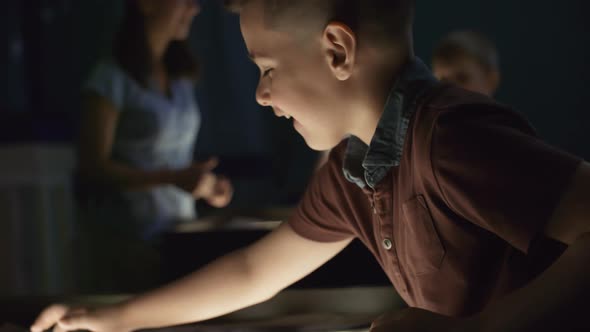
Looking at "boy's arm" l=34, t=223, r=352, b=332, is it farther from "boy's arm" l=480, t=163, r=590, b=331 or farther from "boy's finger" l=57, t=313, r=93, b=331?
"boy's arm" l=480, t=163, r=590, b=331

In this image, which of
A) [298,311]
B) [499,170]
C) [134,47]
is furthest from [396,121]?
[134,47]

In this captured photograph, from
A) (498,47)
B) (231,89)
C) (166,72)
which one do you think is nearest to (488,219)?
(166,72)

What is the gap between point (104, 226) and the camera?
5.14ft

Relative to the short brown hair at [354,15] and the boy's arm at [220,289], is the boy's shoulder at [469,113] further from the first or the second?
the boy's arm at [220,289]

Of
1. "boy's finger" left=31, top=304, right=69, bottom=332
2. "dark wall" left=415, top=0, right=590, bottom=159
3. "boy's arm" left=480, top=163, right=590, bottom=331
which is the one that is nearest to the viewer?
"boy's arm" left=480, top=163, right=590, bottom=331

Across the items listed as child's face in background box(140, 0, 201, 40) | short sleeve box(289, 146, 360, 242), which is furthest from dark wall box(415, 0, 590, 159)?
short sleeve box(289, 146, 360, 242)

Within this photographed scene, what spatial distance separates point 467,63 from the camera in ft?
5.27

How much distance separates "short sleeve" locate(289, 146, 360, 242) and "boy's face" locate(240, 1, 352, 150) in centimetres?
10

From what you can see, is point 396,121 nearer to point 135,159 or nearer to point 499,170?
point 499,170

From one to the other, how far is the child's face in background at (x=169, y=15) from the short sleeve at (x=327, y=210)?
993mm

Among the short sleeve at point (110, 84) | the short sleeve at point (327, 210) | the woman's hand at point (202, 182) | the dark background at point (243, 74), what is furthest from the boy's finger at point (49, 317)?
the dark background at point (243, 74)

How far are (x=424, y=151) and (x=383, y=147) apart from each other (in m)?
0.07

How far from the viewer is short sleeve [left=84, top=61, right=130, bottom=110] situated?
1560 mm

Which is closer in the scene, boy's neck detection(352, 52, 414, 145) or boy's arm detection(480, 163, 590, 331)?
boy's arm detection(480, 163, 590, 331)
